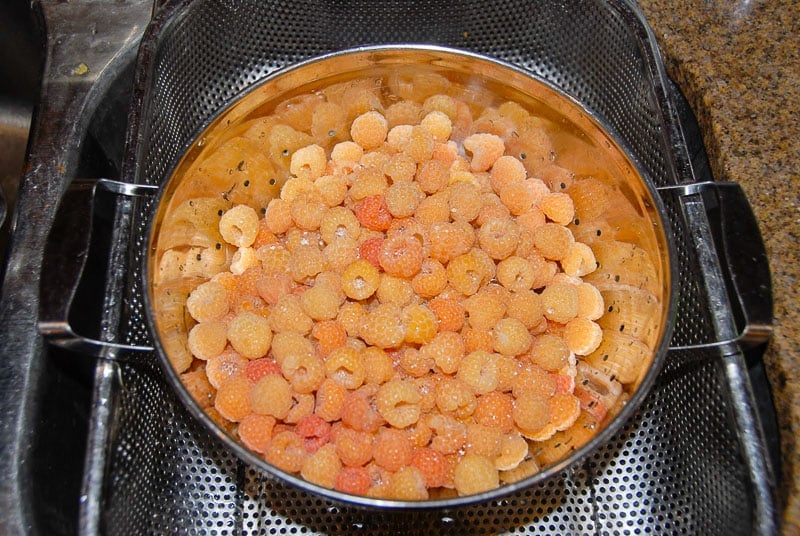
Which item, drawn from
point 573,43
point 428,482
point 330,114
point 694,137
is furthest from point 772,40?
point 428,482

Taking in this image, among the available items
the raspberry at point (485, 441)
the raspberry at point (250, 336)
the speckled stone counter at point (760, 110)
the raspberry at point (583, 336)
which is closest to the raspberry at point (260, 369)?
the raspberry at point (250, 336)

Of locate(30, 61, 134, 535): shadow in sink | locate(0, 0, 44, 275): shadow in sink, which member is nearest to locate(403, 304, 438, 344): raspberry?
locate(30, 61, 134, 535): shadow in sink

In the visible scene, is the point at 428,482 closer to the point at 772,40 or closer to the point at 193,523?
the point at 193,523

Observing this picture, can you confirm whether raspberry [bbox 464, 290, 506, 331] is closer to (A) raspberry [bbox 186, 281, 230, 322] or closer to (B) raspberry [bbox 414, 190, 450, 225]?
(B) raspberry [bbox 414, 190, 450, 225]

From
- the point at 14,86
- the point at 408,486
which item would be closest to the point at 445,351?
the point at 408,486

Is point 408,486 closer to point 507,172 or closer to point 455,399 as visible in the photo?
point 455,399

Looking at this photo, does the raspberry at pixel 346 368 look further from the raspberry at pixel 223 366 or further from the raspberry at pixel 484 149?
the raspberry at pixel 484 149

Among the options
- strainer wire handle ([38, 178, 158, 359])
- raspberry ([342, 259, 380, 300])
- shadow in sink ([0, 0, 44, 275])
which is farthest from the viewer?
shadow in sink ([0, 0, 44, 275])
